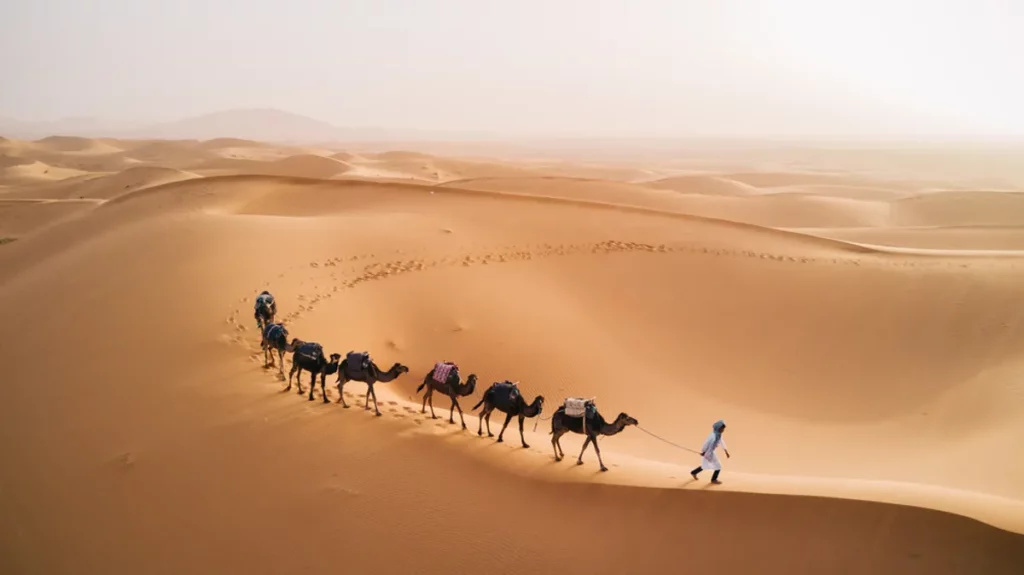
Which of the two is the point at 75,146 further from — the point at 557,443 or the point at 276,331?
the point at 557,443

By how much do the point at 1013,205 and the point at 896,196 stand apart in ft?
34.4

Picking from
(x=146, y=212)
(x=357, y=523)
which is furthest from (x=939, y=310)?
(x=146, y=212)

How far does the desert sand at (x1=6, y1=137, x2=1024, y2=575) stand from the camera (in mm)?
5789

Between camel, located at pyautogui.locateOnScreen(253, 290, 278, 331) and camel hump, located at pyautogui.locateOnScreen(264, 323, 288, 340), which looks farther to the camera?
camel, located at pyautogui.locateOnScreen(253, 290, 278, 331)

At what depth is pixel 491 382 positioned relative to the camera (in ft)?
35.9

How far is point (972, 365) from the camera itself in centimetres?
1191

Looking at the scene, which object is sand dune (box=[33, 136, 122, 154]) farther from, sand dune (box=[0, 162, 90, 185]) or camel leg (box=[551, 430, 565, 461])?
camel leg (box=[551, 430, 565, 461])

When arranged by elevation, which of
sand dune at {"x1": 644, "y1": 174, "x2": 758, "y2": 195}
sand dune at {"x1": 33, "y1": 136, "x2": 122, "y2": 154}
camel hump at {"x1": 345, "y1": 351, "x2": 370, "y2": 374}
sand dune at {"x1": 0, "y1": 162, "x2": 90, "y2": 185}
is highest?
sand dune at {"x1": 644, "y1": 174, "x2": 758, "y2": 195}

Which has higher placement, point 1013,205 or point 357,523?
point 1013,205

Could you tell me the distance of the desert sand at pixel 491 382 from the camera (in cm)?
579

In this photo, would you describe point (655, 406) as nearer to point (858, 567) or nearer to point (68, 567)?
point (858, 567)

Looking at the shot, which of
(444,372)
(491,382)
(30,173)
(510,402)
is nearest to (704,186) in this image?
(491,382)

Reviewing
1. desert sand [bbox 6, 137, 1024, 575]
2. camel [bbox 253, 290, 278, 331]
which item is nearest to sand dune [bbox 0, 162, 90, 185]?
desert sand [bbox 6, 137, 1024, 575]

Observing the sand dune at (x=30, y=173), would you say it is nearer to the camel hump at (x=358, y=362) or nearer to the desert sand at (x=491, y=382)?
the desert sand at (x=491, y=382)
